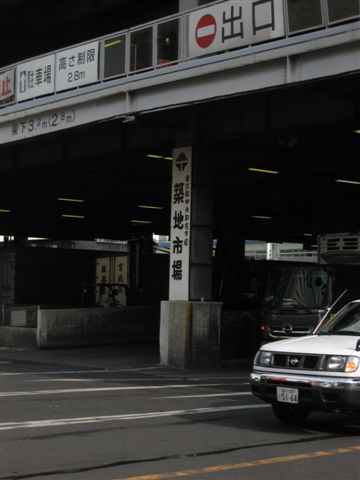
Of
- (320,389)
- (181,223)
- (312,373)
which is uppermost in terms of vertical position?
(181,223)

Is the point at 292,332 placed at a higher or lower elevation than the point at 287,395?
higher

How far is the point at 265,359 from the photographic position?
30.0 feet

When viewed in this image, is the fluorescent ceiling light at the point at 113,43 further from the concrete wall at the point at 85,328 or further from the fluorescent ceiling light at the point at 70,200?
the fluorescent ceiling light at the point at 70,200

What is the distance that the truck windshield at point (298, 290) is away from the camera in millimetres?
18250

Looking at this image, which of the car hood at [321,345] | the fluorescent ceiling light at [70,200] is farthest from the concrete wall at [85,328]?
the car hood at [321,345]

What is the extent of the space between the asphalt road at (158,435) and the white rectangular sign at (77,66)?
7847 mm

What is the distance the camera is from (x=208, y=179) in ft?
65.7

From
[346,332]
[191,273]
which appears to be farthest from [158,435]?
[191,273]

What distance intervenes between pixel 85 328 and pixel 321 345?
17.6 meters

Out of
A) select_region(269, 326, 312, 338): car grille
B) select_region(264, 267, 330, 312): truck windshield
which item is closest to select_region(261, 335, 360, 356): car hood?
select_region(269, 326, 312, 338): car grille

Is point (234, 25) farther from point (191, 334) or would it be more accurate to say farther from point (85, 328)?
point (85, 328)

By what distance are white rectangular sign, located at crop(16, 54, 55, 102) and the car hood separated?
489 inches

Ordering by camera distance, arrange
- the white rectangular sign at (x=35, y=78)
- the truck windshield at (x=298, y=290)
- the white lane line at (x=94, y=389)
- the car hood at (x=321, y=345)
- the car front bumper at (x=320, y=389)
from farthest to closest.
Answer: the white rectangular sign at (x=35, y=78) < the truck windshield at (x=298, y=290) < the white lane line at (x=94, y=389) < the car hood at (x=321, y=345) < the car front bumper at (x=320, y=389)

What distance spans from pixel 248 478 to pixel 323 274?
12.2 meters
